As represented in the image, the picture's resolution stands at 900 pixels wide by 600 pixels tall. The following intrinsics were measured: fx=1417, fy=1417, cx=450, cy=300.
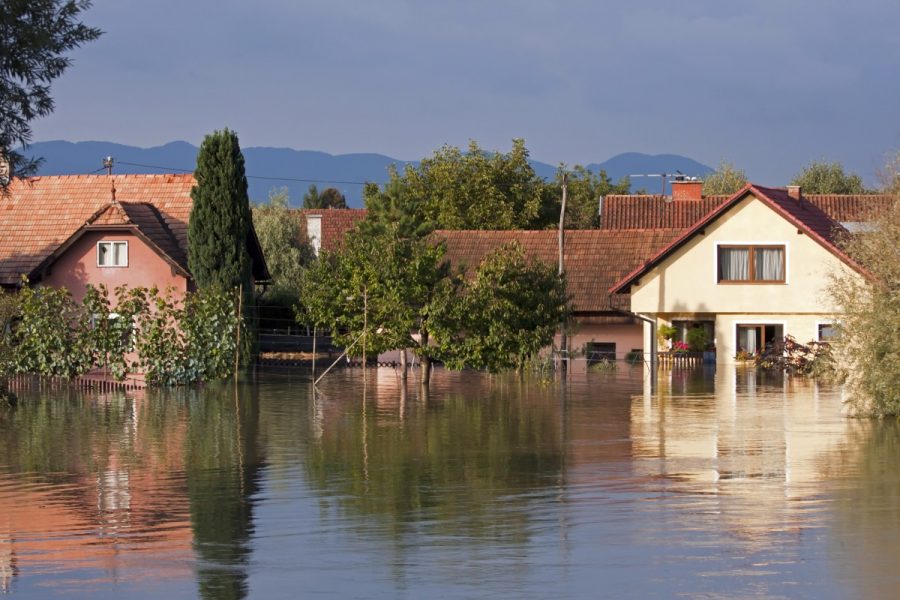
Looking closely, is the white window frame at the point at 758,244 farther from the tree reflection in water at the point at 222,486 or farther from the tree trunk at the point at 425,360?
the tree reflection in water at the point at 222,486

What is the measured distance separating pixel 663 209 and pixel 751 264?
1571 cm

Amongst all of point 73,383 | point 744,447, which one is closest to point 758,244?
point 73,383

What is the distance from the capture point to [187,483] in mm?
17625

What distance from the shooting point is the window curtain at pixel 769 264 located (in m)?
47.6

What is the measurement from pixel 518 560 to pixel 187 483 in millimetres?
6249

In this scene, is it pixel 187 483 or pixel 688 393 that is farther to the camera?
pixel 688 393

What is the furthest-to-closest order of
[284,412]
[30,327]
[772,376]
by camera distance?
1. [772,376]
2. [30,327]
3. [284,412]

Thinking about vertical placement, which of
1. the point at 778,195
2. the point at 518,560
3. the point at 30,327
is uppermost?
the point at 778,195

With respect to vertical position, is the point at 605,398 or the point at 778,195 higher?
the point at 778,195

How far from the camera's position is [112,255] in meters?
46.4

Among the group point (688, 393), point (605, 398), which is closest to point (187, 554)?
point (605, 398)

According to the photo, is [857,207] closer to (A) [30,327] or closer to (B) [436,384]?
(B) [436,384]

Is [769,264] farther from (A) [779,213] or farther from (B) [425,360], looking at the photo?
(B) [425,360]

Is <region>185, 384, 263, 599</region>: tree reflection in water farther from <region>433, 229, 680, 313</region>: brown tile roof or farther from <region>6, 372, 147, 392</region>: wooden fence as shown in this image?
<region>433, 229, 680, 313</region>: brown tile roof
